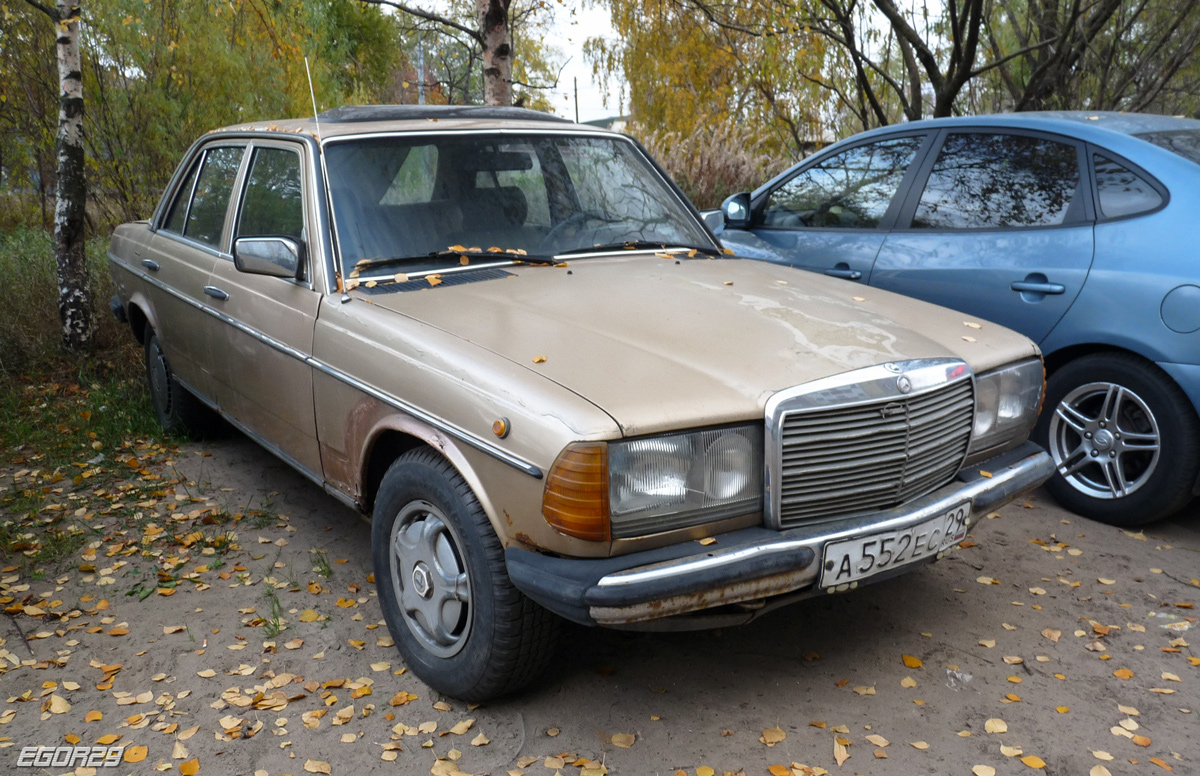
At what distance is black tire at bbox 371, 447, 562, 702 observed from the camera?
8.66 feet

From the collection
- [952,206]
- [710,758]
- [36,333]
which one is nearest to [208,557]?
[710,758]

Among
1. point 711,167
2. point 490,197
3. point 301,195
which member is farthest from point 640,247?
point 711,167

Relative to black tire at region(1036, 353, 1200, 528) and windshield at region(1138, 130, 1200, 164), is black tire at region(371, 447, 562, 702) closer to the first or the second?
black tire at region(1036, 353, 1200, 528)

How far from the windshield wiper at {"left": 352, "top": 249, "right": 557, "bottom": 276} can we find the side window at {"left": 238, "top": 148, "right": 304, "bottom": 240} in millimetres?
379

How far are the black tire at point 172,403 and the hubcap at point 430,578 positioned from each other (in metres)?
2.86

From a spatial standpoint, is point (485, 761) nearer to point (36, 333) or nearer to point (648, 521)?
point (648, 521)

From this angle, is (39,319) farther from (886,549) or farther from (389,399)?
(886,549)

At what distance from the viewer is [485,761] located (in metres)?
2.71

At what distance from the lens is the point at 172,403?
17.9 feet

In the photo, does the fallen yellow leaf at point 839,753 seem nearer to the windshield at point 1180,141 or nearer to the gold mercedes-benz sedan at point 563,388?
the gold mercedes-benz sedan at point 563,388

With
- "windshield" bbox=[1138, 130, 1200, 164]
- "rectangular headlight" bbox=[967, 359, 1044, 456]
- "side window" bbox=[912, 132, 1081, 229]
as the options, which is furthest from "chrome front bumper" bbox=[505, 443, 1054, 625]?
"windshield" bbox=[1138, 130, 1200, 164]

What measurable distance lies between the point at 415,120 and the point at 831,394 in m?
2.27

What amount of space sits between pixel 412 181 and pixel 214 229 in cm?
149

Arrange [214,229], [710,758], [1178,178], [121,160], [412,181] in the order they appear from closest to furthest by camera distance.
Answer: [710,758] < [412,181] < [1178,178] < [214,229] < [121,160]
